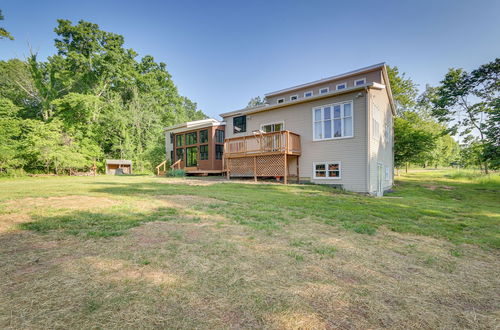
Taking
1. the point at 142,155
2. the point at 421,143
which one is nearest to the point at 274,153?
the point at 421,143

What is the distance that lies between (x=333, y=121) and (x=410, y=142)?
1066 cm

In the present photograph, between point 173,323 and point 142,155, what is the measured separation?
86.8ft

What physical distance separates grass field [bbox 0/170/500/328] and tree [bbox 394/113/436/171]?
15.1m

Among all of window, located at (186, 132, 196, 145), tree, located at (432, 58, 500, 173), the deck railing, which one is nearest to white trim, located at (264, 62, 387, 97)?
the deck railing

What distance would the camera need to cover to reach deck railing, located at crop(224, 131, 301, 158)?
1186 centimetres

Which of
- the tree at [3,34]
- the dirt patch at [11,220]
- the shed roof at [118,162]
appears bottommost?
the dirt patch at [11,220]

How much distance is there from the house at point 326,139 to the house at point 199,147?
3496 millimetres

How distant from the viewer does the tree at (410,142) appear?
17422mm

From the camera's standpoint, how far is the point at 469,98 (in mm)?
20141

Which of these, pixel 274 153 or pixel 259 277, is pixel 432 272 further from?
pixel 274 153

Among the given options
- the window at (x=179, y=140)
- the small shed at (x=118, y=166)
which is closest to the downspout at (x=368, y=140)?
the window at (x=179, y=140)

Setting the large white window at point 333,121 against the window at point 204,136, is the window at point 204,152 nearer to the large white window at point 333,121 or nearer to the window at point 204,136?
the window at point 204,136

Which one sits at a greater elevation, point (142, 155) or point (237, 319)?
point (142, 155)

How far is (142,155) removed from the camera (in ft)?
82.6
